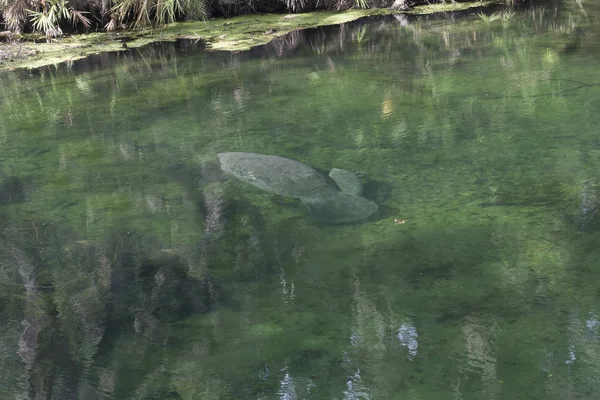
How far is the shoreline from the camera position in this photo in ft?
29.5

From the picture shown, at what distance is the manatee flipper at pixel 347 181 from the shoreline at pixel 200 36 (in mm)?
4595

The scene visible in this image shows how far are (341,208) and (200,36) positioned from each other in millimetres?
6402

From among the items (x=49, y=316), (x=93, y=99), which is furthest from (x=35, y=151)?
(x=49, y=316)

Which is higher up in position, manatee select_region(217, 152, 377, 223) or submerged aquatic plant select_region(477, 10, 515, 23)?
submerged aquatic plant select_region(477, 10, 515, 23)

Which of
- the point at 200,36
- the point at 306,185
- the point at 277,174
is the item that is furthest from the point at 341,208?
the point at 200,36

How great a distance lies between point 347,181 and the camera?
4.42 m

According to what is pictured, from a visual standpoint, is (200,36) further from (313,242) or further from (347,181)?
(313,242)

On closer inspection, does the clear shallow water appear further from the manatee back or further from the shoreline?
the shoreline

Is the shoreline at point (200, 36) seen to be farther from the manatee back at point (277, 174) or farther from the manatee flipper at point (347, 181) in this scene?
the manatee flipper at point (347, 181)

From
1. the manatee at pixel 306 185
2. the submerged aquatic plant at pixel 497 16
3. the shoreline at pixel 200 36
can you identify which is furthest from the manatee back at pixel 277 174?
the submerged aquatic plant at pixel 497 16

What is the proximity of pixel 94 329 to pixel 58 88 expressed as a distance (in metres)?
5.06

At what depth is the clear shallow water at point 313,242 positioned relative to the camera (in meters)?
2.78

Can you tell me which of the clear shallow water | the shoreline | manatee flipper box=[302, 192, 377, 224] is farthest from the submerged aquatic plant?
manatee flipper box=[302, 192, 377, 224]

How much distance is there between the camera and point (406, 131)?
5.32m
